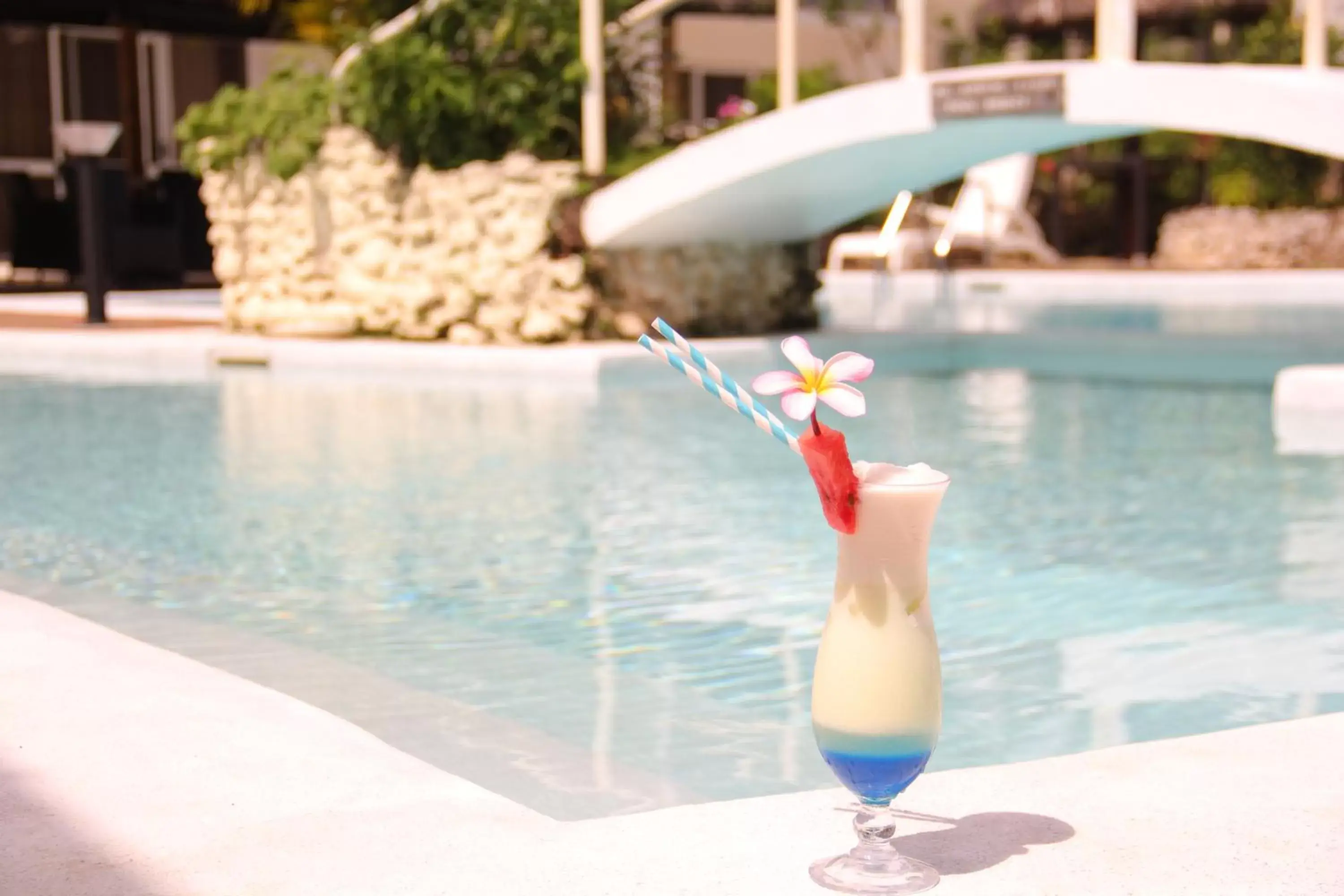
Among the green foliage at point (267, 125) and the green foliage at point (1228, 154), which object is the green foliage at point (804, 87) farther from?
the green foliage at point (267, 125)

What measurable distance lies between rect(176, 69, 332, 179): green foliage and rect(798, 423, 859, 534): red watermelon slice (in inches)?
455

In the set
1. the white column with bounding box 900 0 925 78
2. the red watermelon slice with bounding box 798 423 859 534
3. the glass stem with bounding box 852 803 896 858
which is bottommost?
the glass stem with bounding box 852 803 896 858

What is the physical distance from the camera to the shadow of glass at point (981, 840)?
7.02ft

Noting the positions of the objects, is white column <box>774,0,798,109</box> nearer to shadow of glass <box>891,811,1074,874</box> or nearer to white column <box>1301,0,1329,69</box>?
white column <box>1301,0,1329,69</box>

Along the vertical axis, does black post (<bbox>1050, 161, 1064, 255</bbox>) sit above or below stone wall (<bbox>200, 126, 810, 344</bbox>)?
above

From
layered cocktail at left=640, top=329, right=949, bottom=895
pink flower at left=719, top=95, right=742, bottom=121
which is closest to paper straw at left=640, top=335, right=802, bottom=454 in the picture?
layered cocktail at left=640, top=329, right=949, bottom=895

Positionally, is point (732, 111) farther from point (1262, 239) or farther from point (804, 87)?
point (1262, 239)

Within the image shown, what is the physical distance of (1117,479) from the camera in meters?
6.96

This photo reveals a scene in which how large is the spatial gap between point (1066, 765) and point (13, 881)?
1381mm

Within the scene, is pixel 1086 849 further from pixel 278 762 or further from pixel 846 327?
pixel 846 327

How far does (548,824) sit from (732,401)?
24.6 inches

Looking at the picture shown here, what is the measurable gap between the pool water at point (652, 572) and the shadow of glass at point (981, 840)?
88 cm

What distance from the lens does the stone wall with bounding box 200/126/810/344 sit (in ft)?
39.7

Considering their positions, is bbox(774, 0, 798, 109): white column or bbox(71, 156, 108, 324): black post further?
bbox(71, 156, 108, 324): black post
